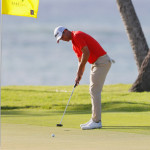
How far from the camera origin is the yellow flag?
1154cm

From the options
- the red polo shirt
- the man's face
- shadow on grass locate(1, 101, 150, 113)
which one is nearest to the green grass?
shadow on grass locate(1, 101, 150, 113)

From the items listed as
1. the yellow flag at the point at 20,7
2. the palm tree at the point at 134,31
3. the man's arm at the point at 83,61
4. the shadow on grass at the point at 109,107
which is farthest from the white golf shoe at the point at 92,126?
the palm tree at the point at 134,31

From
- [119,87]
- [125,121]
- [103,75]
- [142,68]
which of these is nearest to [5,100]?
[142,68]

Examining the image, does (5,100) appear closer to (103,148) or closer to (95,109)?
(95,109)

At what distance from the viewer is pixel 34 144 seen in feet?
29.9

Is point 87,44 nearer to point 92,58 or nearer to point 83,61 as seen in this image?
point 92,58

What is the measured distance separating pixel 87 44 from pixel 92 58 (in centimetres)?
33

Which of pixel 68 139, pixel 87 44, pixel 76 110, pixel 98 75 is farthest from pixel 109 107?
pixel 68 139

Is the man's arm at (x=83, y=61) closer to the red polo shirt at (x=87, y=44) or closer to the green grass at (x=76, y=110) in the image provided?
the red polo shirt at (x=87, y=44)

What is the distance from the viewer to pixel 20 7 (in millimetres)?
12000

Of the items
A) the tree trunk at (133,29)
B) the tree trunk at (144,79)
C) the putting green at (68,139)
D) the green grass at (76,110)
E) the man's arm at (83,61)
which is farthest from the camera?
the tree trunk at (133,29)

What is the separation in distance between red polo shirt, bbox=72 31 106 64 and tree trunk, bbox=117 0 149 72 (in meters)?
14.4

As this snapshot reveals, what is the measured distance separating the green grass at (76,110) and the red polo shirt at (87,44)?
62.3 inches

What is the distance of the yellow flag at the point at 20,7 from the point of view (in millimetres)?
11538
